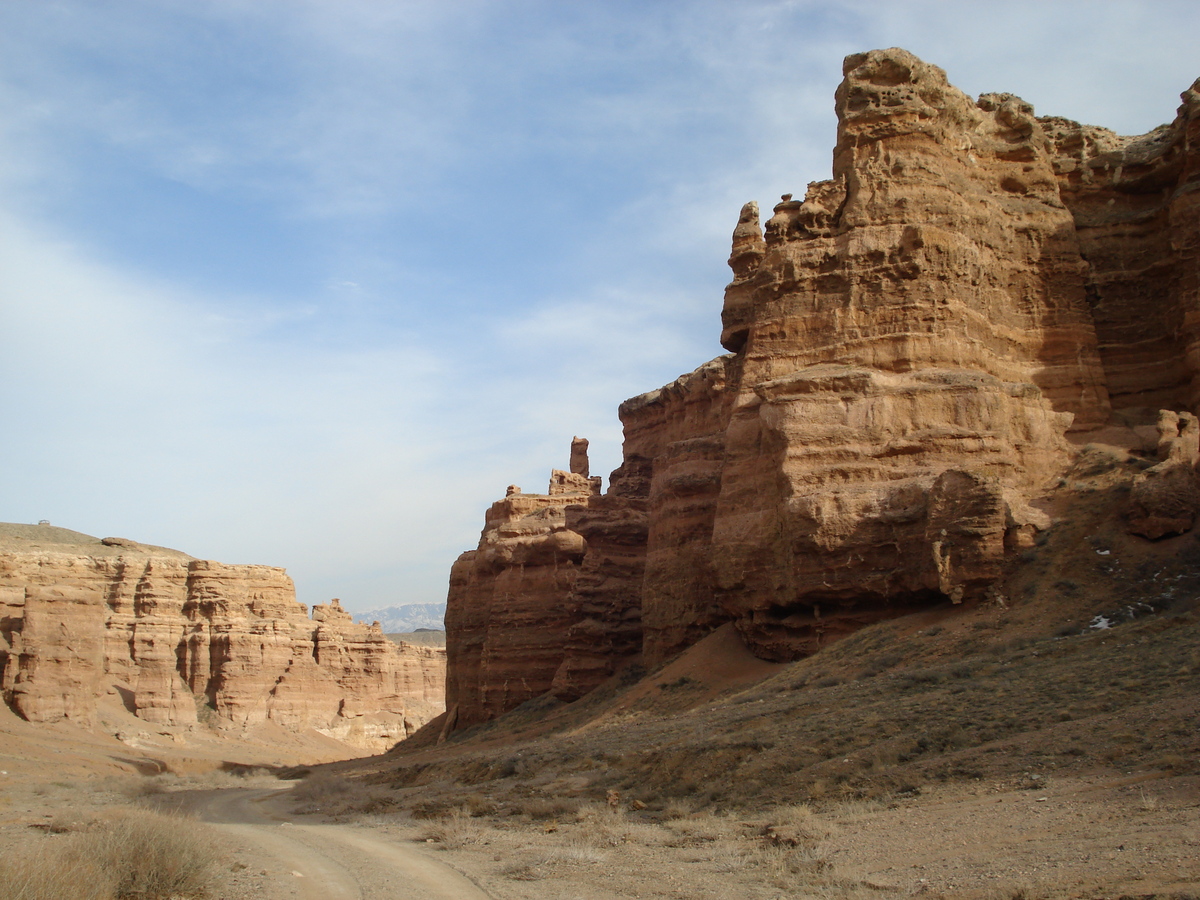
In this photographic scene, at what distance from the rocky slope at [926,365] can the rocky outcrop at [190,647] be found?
29258 millimetres

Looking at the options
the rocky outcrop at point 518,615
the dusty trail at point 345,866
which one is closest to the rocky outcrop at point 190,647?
the rocky outcrop at point 518,615

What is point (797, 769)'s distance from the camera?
14.4 metres

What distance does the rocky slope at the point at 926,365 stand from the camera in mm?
24078

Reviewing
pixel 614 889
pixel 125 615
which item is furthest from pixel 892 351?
pixel 125 615

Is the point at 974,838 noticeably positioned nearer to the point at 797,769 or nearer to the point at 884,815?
the point at 884,815

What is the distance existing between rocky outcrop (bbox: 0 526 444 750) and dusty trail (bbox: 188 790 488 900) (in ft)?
108

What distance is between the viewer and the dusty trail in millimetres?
11289

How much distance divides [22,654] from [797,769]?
43313 mm

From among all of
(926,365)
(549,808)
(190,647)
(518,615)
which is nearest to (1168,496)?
(926,365)

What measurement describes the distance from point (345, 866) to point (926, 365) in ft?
59.9

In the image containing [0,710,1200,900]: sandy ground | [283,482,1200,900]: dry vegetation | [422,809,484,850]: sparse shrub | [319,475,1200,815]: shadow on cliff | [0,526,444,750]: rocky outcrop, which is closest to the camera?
[0,710,1200,900]: sandy ground

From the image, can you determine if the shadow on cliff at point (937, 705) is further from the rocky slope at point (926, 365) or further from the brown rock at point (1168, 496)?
the rocky slope at point (926, 365)

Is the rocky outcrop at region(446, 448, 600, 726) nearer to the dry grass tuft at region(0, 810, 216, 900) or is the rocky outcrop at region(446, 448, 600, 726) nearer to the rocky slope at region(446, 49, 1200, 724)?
the rocky slope at region(446, 49, 1200, 724)

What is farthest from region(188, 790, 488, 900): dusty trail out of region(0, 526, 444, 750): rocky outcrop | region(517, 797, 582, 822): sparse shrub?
region(0, 526, 444, 750): rocky outcrop
